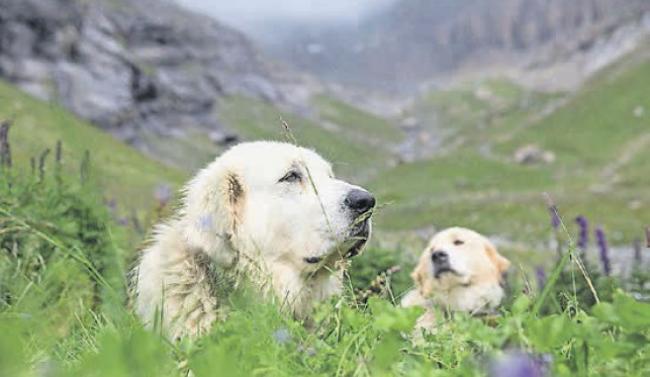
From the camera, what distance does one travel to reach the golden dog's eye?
5031mm

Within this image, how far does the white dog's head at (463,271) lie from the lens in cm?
890

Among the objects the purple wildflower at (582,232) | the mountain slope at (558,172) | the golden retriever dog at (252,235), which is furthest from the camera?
the mountain slope at (558,172)

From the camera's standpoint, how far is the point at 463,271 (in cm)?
894

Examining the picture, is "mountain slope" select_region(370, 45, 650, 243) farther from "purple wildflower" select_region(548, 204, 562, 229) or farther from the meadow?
"purple wildflower" select_region(548, 204, 562, 229)

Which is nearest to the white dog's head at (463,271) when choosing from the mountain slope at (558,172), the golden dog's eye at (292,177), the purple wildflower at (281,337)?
the golden dog's eye at (292,177)

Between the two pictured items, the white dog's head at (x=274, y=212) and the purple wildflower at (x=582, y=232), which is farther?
the purple wildflower at (x=582, y=232)

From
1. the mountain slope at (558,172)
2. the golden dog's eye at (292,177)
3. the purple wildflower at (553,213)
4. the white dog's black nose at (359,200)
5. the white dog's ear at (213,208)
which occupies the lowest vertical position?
the mountain slope at (558,172)

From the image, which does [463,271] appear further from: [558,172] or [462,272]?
[558,172]

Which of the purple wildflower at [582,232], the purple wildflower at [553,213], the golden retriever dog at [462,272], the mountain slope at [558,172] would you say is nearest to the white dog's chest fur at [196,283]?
the purple wildflower at [553,213]

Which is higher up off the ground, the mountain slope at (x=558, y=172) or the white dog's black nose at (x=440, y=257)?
the white dog's black nose at (x=440, y=257)

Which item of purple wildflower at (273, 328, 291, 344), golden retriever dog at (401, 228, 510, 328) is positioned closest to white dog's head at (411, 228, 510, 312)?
golden retriever dog at (401, 228, 510, 328)

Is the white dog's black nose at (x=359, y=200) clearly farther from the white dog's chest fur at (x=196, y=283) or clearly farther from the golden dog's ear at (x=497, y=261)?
the golden dog's ear at (x=497, y=261)

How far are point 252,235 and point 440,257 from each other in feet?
15.2

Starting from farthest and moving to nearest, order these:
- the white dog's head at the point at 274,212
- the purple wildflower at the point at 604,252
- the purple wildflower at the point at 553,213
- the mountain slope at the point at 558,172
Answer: the mountain slope at the point at 558,172 → the purple wildflower at the point at 604,252 → the white dog's head at the point at 274,212 → the purple wildflower at the point at 553,213
